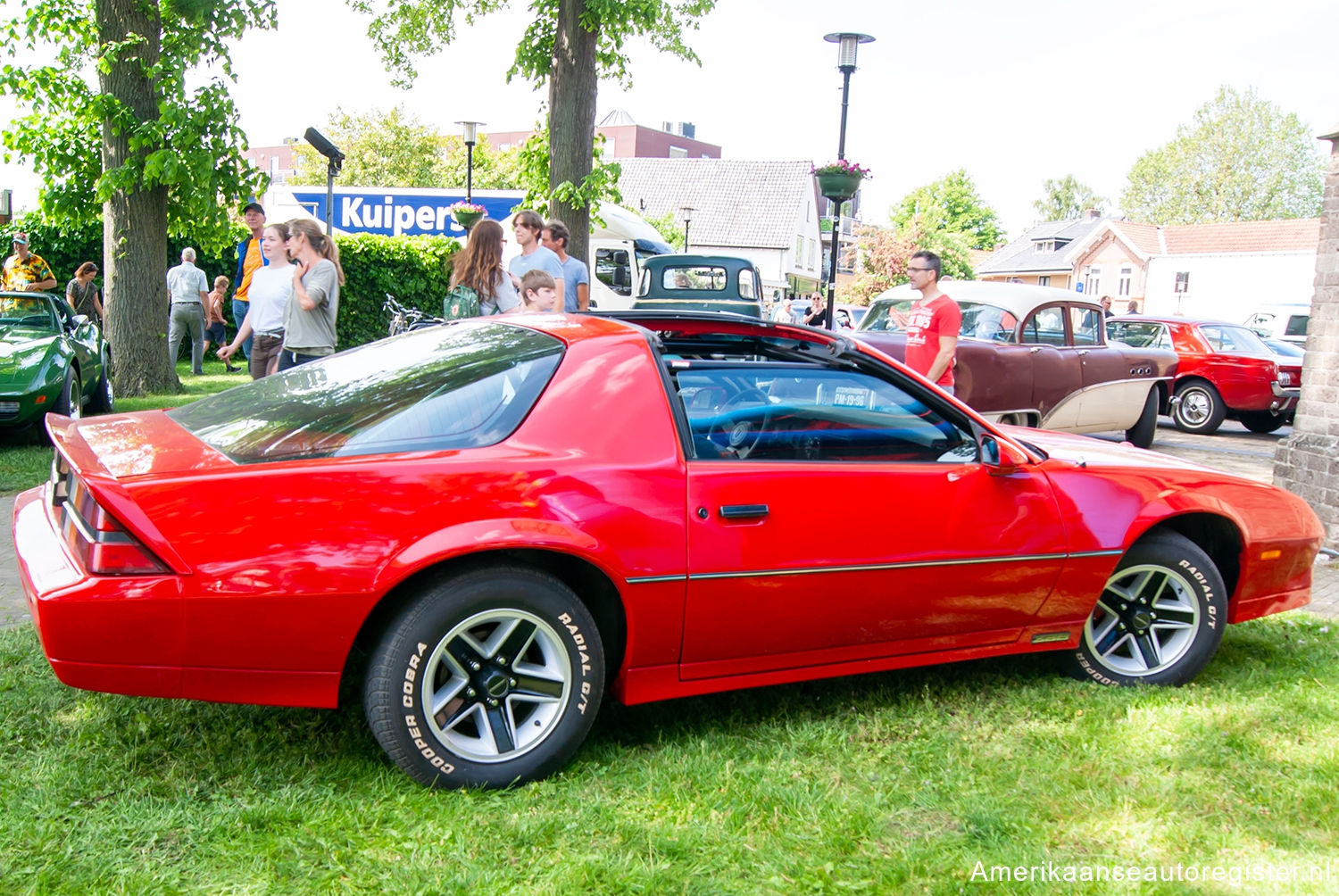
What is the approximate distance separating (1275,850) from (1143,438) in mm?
10137

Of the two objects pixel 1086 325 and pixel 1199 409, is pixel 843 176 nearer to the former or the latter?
pixel 1086 325

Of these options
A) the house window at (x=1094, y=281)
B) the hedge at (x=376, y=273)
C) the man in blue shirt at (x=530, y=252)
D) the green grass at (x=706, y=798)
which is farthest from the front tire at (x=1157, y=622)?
the house window at (x=1094, y=281)

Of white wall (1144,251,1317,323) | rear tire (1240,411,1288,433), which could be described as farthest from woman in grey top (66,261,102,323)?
white wall (1144,251,1317,323)

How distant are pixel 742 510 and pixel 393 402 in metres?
1.14

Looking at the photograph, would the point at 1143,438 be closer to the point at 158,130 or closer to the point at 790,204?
the point at 158,130

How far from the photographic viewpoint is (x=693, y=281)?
1827 centimetres

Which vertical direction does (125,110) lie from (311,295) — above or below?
above

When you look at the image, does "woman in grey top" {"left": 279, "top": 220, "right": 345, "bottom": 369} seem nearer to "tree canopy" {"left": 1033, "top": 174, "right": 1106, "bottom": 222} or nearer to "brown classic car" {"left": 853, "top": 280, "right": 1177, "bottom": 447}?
"brown classic car" {"left": 853, "top": 280, "right": 1177, "bottom": 447}

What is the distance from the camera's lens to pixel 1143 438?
40.4ft

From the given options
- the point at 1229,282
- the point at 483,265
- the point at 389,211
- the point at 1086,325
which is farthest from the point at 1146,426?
the point at 1229,282

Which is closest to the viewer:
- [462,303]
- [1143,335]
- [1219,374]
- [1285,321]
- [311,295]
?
[311,295]

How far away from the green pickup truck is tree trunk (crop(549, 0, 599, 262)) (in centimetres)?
474

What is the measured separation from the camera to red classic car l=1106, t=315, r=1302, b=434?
589 inches

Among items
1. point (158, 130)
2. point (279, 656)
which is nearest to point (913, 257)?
point (279, 656)
